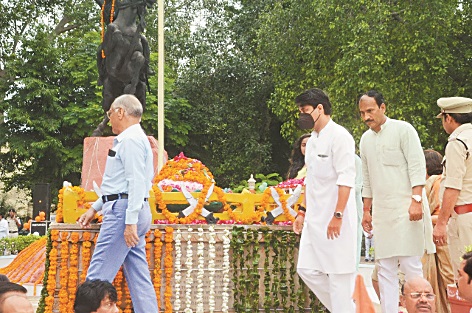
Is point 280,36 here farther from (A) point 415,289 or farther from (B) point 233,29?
(A) point 415,289

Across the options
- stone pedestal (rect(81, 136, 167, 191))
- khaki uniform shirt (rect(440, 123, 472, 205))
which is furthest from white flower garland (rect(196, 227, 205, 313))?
stone pedestal (rect(81, 136, 167, 191))

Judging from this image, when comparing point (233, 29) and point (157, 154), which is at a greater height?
point (233, 29)

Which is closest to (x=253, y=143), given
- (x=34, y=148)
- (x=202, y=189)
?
(x=34, y=148)

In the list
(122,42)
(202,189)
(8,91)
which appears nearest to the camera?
(202,189)

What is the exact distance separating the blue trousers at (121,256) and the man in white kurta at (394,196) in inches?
69.3

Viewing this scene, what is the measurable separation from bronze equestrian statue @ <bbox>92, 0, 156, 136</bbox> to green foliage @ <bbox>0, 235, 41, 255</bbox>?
430 inches

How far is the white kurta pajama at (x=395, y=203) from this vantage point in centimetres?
608

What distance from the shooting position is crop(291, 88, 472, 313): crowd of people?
5.79 m

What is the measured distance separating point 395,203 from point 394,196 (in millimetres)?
53

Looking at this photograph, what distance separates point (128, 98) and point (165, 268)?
152 cm

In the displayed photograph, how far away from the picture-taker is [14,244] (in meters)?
20.9

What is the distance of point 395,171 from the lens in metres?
6.21

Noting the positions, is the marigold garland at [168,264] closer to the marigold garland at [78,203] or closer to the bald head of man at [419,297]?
the marigold garland at [78,203]

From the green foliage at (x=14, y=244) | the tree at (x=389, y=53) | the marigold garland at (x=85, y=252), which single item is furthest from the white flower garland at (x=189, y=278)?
the tree at (x=389, y=53)
